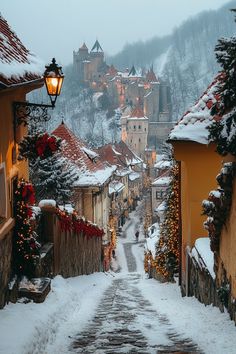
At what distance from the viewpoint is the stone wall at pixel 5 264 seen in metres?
9.05

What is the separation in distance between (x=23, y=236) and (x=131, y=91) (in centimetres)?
14606

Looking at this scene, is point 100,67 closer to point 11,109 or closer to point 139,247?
point 139,247

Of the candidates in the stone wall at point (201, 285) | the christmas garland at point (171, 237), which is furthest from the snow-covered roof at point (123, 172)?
the stone wall at point (201, 285)

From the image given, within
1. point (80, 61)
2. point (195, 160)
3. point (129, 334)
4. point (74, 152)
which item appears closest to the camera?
point (129, 334)

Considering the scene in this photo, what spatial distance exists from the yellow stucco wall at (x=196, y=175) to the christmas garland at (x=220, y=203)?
455 cm

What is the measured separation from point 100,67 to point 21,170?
166822mm

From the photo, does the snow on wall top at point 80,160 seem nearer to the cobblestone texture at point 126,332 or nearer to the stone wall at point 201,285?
the stone wall at point 201,285

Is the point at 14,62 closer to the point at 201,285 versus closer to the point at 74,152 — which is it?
the point at 201,285

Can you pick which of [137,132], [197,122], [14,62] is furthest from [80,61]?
[14,62]

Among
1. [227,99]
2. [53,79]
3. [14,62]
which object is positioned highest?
[14,62]

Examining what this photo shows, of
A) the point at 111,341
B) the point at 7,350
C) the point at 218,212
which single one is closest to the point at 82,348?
the point at 111,341

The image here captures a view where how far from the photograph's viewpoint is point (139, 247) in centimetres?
5450

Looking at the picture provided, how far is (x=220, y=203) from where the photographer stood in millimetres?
8547

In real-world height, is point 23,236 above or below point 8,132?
below
